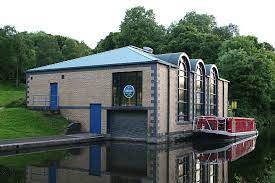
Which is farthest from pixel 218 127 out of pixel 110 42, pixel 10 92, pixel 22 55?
pixel 110 42

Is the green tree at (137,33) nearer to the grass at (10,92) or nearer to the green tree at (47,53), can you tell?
the green tree at (47,53)

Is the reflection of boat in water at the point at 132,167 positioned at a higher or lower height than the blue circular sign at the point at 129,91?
lower

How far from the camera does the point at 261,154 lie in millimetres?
22375

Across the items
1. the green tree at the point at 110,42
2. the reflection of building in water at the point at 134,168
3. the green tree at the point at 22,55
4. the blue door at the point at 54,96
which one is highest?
the green tree at the point at 110,42

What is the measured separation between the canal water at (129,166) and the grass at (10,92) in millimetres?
30174

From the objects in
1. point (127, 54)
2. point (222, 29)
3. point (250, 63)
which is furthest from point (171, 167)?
point (222, 29)

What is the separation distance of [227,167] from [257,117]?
120 ft

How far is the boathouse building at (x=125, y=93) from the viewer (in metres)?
26.6

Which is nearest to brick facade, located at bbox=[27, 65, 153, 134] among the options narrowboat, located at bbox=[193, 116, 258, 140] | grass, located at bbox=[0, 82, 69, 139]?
grass, located at bbox=[0, 82, 69, 139]

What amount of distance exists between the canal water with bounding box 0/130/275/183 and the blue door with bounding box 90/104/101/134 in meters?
6.86

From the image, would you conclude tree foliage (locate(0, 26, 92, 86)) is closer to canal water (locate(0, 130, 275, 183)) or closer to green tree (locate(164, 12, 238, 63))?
green tree (locate(164, 12, 238, 63))

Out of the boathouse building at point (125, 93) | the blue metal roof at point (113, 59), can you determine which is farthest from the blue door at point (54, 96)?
the blue metal roof at point (113, 59)

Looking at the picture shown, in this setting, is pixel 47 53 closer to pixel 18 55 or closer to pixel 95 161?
pixel 18 55

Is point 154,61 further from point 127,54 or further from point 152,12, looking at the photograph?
point 152,12
